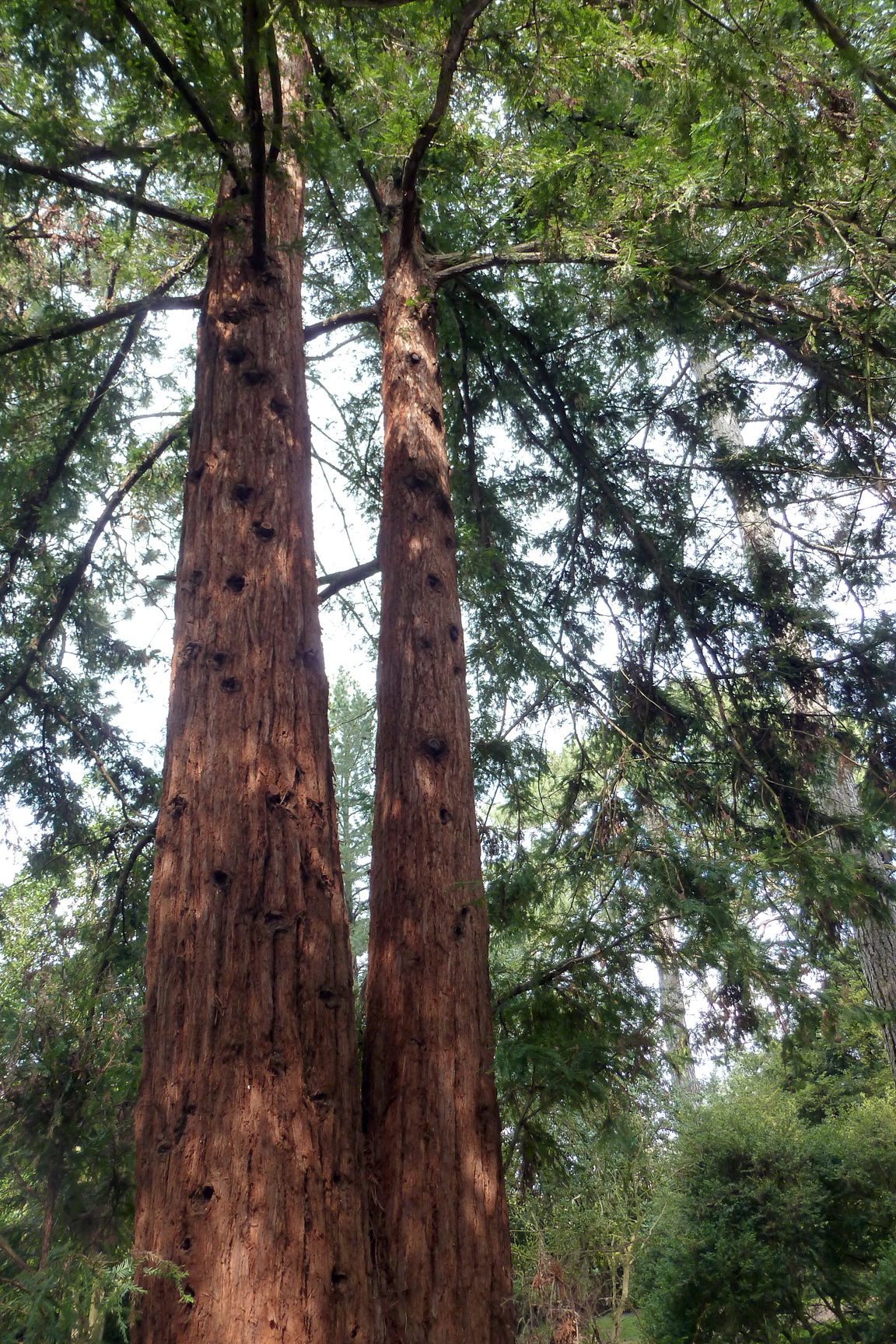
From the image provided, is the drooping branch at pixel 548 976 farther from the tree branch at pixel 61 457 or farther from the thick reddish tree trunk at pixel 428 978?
the tree branch at pixel 61 457

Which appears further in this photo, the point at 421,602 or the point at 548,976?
the point at 421,602

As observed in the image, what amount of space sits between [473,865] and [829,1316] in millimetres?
13338

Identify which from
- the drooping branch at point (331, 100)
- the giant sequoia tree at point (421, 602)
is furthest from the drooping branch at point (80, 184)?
the drooping branch at point (331, 100)

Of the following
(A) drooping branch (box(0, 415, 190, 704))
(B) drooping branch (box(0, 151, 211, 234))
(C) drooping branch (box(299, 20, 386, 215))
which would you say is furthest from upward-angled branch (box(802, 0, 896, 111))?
(A) drooping branch (box(0, 415, 190, 704))

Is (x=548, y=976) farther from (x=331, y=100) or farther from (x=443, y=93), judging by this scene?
(x=331, y=100)

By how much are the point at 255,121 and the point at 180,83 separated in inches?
8.9

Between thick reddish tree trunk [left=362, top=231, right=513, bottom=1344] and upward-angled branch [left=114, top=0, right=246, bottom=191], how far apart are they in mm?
1443

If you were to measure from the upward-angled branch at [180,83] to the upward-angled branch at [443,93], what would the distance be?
2.36ft

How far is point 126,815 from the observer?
16.6 feet

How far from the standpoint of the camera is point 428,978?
2.51 meters

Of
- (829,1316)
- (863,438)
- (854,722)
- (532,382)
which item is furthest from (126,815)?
(829,1316)

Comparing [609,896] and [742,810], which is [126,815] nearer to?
[609,896]

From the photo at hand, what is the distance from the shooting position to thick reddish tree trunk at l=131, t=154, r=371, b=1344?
177 centimetres

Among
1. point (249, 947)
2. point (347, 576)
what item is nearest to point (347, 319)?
point (347, 576)
